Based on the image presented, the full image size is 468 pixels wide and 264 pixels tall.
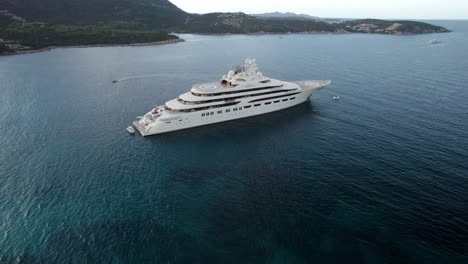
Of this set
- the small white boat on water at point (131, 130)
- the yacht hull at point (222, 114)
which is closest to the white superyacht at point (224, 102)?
the yacht hull at point (222, 114)

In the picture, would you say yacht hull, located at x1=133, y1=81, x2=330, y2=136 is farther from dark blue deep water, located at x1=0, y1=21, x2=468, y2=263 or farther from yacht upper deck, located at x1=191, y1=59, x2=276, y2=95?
yacht upper deck, located at x1=191, y1=59, x2=276, y2=95

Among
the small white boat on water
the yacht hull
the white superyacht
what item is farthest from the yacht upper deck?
the small white boat on water

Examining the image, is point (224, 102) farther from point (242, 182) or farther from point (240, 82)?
point (242, 182)

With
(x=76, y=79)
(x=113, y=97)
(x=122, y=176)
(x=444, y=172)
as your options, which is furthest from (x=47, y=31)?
(x=444, y=172)

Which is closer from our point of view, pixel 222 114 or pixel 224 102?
pixel 224 102

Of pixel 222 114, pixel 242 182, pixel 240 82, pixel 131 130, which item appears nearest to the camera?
pixel 242 182

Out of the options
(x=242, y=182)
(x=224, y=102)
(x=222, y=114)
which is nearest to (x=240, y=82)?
(x=224, y=102)
